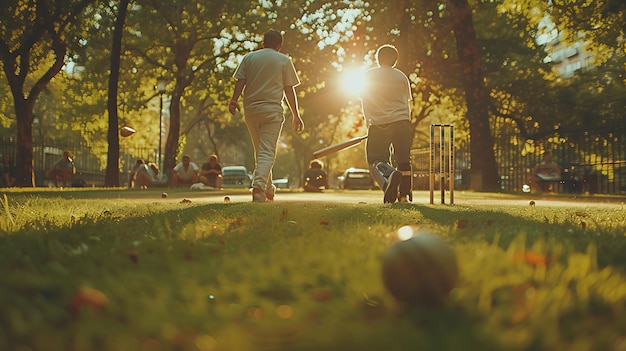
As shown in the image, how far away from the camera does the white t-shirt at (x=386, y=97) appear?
27.7 ft

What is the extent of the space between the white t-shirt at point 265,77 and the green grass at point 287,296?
457 cm

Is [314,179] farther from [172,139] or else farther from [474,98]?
[172,139]

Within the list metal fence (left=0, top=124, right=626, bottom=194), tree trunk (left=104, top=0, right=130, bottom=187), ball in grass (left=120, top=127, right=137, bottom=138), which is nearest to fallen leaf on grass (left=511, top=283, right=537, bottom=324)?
metal fence (left=0, top=124, right=626, bottom=194)

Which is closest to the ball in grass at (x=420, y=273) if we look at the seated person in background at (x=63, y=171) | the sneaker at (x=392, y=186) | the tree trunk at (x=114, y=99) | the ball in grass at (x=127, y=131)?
the sneaker at (x=392, y=186)

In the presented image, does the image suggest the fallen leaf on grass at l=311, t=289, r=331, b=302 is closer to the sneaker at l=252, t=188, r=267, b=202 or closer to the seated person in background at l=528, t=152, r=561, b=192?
the sneaker at l=252, t=188, r=267, b=202

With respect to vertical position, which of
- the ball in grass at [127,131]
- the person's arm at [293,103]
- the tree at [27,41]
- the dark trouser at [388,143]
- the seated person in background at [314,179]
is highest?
the tree at [27,41]

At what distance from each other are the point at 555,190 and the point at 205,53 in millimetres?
16977

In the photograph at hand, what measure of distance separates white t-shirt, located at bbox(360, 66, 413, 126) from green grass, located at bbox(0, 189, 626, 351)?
4777mm

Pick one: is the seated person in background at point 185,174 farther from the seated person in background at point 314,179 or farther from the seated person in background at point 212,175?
the seated person in background at point 314,179

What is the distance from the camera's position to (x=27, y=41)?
1952cm

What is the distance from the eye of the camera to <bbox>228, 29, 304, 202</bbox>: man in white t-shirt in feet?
26.6

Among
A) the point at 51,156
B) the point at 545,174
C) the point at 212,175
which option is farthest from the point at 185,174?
the point at 51,156

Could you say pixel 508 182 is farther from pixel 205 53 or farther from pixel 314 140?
pixel 314 140

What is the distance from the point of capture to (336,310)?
6.41 ft
